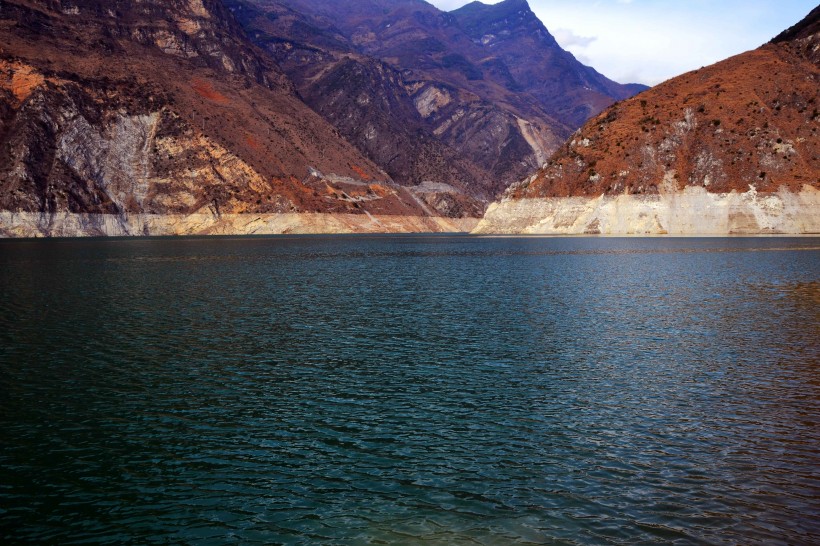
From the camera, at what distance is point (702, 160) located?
146000mm

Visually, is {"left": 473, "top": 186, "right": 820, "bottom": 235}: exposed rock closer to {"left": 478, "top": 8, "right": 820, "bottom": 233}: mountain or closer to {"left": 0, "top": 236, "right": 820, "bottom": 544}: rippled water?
{"left": 478, "top": 8, "right": 820, "bottom": 233}: mountain

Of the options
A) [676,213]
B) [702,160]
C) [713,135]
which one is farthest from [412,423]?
[713,135]

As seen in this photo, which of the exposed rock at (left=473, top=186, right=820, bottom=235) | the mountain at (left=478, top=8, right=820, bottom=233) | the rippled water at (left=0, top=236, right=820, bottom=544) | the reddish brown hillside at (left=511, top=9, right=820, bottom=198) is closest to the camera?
the rippled water at (left=0, top=236, right=820, bottom=544)

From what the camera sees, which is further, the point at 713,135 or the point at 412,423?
the point at 713,135

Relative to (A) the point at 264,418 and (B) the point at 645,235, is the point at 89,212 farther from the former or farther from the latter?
(A) the point at 264,418

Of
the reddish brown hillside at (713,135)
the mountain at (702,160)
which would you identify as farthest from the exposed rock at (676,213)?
the reddish brown hillside at (713,135)

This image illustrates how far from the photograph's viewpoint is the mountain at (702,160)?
13800 cm

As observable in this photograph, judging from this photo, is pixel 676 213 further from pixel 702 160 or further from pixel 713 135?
pixel 713 135

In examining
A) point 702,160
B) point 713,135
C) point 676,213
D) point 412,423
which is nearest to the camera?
point 412,423

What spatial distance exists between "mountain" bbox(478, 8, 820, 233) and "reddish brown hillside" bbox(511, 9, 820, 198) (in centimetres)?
27

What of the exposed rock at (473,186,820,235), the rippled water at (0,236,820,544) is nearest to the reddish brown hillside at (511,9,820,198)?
the exposed rock at (473,186,820,235)

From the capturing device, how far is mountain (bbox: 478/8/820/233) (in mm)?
138000

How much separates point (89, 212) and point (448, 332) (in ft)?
578

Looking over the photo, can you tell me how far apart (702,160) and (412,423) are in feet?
475
